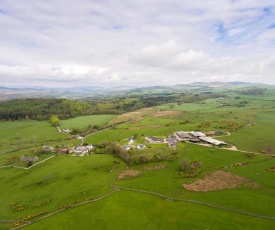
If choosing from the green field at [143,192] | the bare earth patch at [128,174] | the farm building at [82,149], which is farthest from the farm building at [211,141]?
the farm building at [82,149]

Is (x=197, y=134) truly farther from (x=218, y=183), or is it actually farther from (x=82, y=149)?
(x=82, y=149)

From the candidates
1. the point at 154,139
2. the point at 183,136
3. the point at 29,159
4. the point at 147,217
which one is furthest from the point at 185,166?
the point at 29,159

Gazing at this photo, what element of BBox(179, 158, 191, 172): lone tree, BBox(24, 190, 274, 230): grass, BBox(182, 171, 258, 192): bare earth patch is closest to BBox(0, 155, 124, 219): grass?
BBox(24, 190, 274, 230): grass

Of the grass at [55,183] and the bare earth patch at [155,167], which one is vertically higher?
the bare earth patch at [155,167]

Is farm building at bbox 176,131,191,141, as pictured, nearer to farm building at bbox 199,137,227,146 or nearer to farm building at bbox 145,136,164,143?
farm building at bbox 199,137,227,146

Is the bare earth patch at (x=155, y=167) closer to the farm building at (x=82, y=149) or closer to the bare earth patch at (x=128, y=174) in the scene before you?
the bare earth patch at (x=128, y=174)

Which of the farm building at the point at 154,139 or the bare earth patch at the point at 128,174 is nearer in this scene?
the bare earth patch at the point at 128,174

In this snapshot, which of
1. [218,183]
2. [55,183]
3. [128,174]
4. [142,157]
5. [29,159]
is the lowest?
[55,183]

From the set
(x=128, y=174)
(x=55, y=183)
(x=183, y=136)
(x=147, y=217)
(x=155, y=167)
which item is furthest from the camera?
(x=183, y=136)

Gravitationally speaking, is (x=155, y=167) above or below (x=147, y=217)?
above

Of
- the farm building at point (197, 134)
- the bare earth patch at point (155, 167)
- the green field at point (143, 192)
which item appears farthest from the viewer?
the farm building at point (197, 134)
